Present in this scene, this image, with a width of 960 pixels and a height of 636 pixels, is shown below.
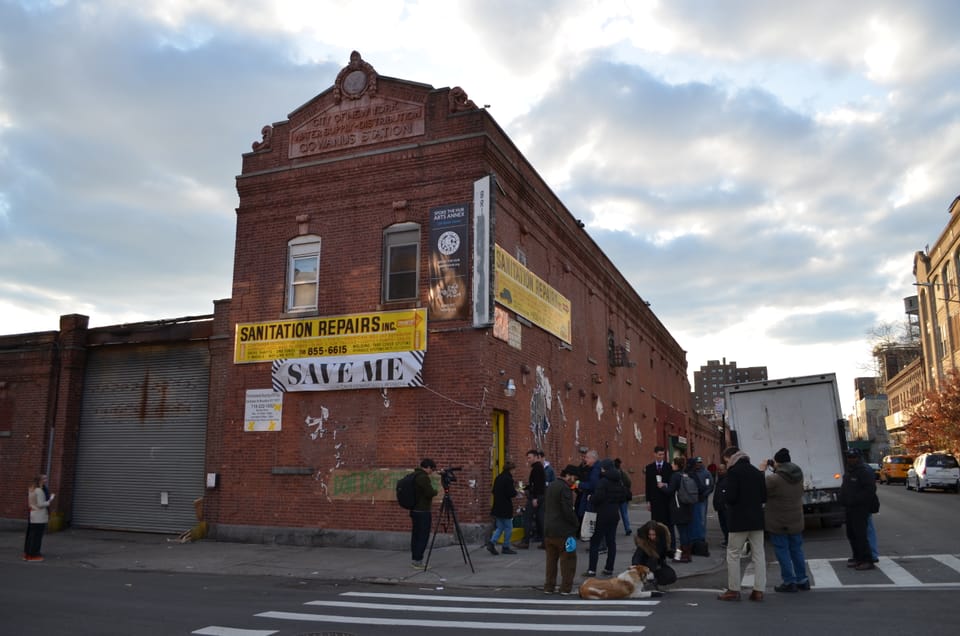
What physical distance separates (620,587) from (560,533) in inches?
40.3

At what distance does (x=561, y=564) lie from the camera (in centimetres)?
977

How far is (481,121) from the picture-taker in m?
15.9

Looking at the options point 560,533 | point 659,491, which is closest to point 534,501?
point 659,491

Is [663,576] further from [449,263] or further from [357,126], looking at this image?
[357,126]

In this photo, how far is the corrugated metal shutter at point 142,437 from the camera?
18375 mm

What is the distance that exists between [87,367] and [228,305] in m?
5.45

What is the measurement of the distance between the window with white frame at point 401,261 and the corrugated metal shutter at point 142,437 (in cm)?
567

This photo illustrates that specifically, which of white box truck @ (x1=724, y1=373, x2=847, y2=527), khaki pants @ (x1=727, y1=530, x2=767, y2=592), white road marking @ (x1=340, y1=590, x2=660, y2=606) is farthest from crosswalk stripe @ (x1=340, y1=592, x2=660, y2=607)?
white box truck @ (x1=724, y1=373, x2=847, y2=527)

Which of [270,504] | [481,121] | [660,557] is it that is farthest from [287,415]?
[660,557]

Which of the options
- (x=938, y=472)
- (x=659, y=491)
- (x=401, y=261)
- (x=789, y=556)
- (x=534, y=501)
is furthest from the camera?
(x=938, y=472)

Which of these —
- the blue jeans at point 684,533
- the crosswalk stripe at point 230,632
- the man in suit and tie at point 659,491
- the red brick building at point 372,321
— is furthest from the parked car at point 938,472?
the crosswalk stripe at point 230,632

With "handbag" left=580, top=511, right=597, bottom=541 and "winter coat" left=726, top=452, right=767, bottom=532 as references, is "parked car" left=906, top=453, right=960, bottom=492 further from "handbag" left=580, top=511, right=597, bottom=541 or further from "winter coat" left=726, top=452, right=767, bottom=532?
"winter coat" left=726, top=452, right=767, bottom=532

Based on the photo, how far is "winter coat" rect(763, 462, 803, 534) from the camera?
380 inches

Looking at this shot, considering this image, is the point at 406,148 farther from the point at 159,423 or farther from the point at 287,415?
the point at 159,423
